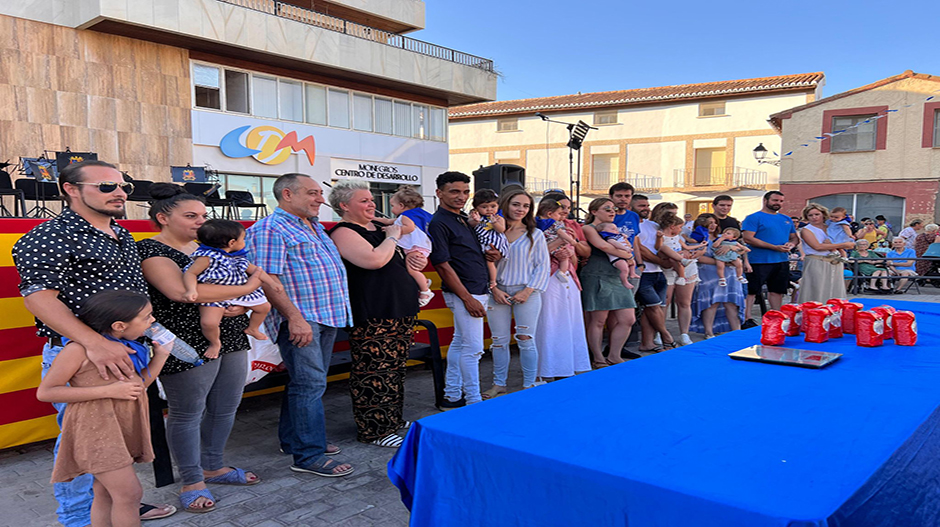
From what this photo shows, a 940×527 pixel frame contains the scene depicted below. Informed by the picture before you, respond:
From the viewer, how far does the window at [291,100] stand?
17.8 metres

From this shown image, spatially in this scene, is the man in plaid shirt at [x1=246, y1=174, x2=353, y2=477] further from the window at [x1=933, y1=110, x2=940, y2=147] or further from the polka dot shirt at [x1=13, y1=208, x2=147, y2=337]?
the window at [x1=933, y1=110, x2=940, y2=147]

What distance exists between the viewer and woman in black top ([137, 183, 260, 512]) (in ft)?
9.02

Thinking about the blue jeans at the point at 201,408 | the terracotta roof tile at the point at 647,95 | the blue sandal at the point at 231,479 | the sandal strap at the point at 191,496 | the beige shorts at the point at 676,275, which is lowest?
the blue sandal at the point at 231,479

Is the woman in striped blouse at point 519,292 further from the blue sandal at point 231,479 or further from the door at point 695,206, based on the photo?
the door at point 695,206

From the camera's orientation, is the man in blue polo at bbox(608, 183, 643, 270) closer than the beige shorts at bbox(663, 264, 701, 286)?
Yes

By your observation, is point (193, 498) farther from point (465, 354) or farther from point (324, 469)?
point (465, 354)

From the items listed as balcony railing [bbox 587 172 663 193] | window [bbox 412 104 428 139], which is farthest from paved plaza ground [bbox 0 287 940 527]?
balcony railing [bbox 587 172 663 193]

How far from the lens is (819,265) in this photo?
23.7 feet

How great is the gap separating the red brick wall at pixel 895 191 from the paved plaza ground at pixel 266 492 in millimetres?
24751

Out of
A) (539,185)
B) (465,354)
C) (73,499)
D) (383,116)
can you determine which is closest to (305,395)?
(73,499)

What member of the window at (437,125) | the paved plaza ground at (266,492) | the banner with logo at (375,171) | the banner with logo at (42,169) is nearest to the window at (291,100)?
the banner with logo at (375,171)

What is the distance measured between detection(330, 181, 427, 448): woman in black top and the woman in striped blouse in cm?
110

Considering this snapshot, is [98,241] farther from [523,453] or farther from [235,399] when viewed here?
[523,453]

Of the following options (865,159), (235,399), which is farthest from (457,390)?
(865,159)
